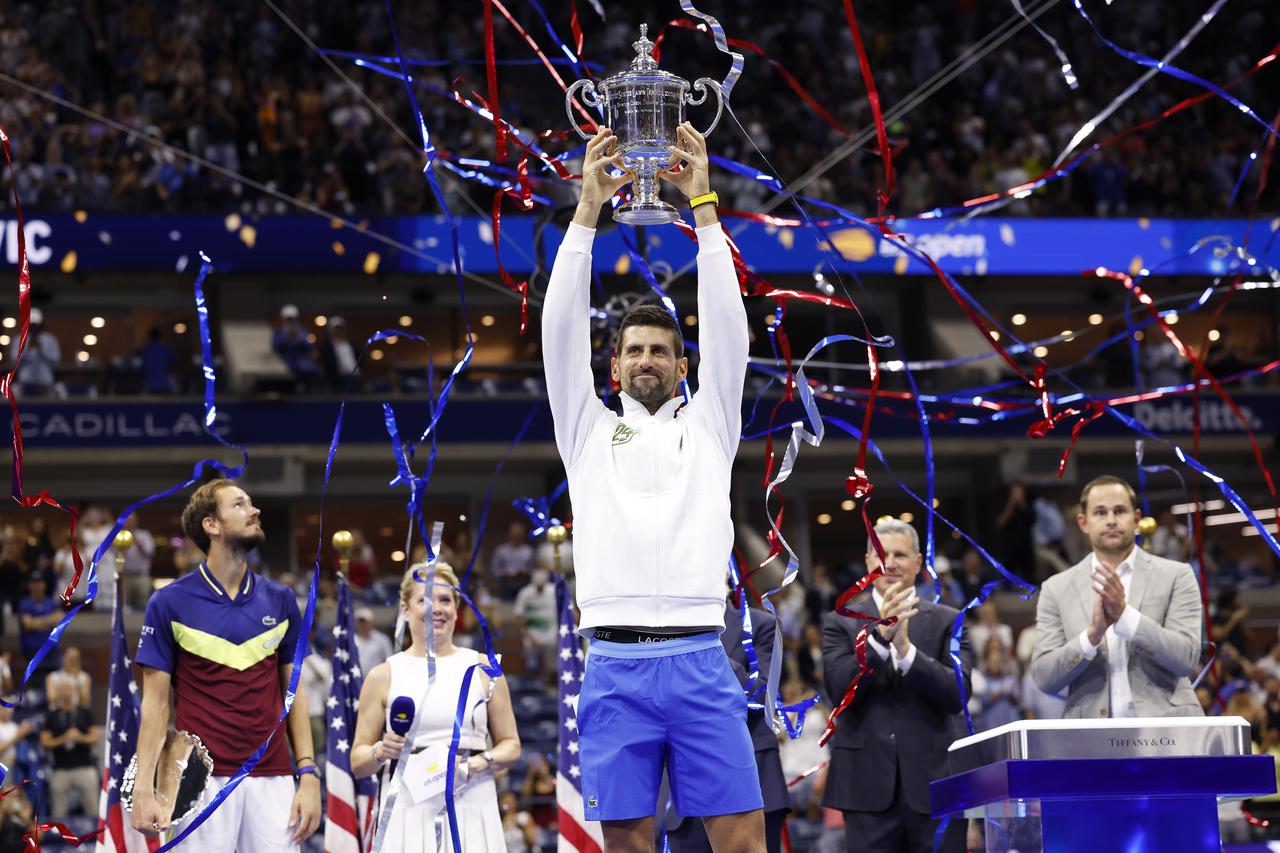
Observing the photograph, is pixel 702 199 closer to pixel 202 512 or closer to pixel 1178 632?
pixel 202 512

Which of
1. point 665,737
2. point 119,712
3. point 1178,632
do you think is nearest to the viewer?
point 665,737

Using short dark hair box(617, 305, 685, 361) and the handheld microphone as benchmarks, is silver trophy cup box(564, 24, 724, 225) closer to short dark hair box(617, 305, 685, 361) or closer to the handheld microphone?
short dark hair box(617, 305, 685, 361)

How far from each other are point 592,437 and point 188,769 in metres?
1.94

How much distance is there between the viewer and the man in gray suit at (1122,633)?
4.94 metres

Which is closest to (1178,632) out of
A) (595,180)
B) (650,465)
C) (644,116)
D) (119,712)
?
(650,465)

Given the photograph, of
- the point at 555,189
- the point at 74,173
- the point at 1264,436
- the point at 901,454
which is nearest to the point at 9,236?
the point at 74,173

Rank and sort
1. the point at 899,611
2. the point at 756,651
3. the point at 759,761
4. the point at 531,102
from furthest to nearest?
the point at 531,102 → the point at 756,651 → the point at 759,761 → the point at 899,611

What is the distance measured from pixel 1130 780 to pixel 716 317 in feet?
4.28

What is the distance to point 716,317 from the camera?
3.54 metres

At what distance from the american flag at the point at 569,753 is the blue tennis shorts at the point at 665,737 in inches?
119

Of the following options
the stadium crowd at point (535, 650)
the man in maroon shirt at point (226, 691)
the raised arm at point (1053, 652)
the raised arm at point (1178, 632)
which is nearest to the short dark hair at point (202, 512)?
the man in maroon shirt at point (226, 691)

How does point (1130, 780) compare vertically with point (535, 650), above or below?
below

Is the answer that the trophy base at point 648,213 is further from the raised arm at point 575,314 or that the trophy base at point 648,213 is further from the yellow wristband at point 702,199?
the yellow wristband at point 702,199

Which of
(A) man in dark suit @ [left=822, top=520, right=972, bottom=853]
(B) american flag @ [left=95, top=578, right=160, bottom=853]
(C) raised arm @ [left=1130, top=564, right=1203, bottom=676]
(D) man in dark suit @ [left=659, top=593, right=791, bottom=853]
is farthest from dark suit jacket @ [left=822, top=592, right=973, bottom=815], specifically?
(B) american flag @ [left=95, top=578, right=160, bottom=853]
